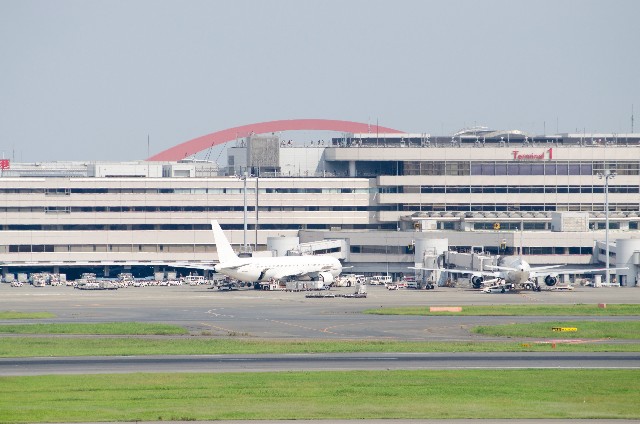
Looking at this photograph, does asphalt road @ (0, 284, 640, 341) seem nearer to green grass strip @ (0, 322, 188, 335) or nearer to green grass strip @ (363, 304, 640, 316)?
green grass strip @ (0, 322, 188, 335)

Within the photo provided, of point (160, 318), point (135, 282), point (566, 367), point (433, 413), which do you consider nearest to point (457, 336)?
point (566, 367)

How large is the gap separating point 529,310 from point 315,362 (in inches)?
1925

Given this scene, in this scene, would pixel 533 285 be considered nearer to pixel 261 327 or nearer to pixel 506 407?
pixel 261 327

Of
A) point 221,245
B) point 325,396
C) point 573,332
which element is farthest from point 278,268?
point 325,396

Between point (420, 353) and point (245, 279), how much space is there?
259 feet

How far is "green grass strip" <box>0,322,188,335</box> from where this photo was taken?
345 ft

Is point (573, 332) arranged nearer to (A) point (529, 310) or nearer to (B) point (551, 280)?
(A) point (529, 310)

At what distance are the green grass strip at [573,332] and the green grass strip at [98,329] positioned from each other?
86.4 ft

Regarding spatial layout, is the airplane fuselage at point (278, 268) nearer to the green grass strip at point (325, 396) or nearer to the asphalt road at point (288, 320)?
the asphalt road at point (288, 320)

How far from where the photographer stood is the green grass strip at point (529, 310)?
123500 mm

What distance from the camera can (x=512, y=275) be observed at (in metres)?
159

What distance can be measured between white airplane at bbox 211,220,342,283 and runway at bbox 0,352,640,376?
7350cm

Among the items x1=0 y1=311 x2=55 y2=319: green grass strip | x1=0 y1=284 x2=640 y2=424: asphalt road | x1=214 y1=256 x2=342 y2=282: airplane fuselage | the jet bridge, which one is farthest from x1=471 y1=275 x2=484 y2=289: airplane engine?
x1=0 y1=311 x2=55 y2=319: green grass strip

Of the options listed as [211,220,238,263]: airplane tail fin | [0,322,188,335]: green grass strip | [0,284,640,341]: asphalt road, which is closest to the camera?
[0,322,188,335]: green grass strip
